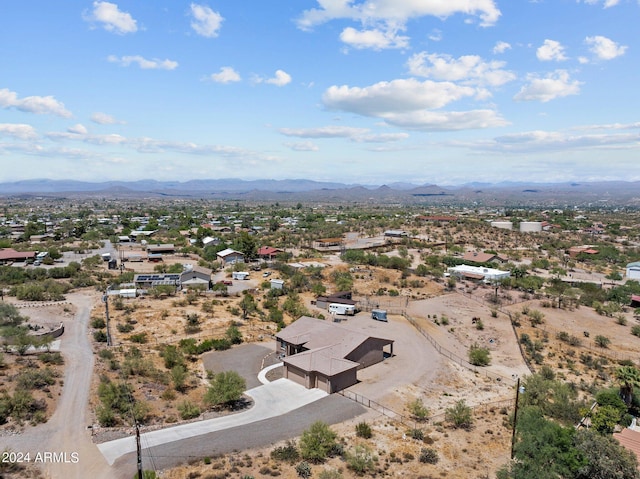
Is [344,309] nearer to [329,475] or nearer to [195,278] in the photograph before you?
[195,278]

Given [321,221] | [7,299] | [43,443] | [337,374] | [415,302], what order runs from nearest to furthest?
1. [43,443]
2. [337,374]
3. [7,299]
4. [415,302]
5. [321,221]

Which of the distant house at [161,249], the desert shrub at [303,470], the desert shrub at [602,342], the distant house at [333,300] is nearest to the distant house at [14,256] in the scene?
the distant house at [161,249]

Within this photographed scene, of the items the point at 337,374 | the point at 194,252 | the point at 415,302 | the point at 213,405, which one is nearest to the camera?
the point at 213,405

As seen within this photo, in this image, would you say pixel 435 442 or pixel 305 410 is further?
pixel 305 410

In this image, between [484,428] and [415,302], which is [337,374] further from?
[415,302]

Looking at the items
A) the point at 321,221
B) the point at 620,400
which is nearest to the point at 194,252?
the point at 321,221

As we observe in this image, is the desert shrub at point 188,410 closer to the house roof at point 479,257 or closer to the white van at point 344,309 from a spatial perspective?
the white van at point 344,309
